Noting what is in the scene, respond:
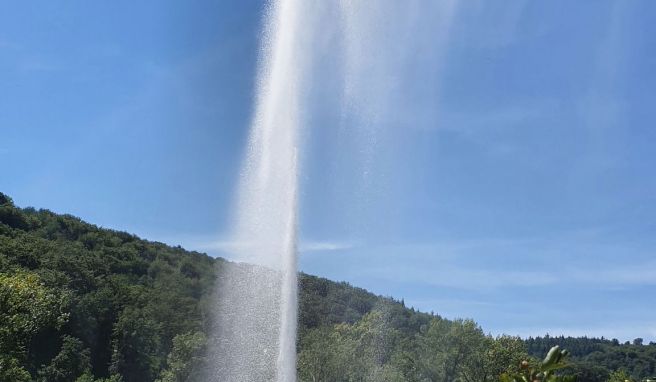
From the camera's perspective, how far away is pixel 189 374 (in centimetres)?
6412

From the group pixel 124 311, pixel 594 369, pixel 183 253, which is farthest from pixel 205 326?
pixel 594 369

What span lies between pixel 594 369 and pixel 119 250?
375ft

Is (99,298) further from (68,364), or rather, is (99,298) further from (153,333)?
(68,364)

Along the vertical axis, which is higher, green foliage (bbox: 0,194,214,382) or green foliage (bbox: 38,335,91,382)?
green foliage (bbox: 0,194,214,382)

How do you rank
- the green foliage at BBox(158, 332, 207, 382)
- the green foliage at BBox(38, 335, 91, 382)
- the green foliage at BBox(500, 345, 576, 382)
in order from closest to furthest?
the green foliage at BBox(500, 345, 576, 382) < the green foliage at BBox(158, 332, 207, 382) < the green foliage at BBox(38, 335, 91, 382)

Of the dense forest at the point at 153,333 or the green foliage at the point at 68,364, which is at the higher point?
the dense forest at the point at 153,333

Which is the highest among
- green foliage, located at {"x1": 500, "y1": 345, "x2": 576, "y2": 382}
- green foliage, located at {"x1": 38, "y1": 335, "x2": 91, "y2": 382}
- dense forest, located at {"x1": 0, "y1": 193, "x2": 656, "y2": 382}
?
dense forest, located at {"x1": 0, "y1": 193, "x2": 656, "y2": 382}

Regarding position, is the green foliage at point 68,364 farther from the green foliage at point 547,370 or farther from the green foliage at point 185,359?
the green foliage at point 547,370

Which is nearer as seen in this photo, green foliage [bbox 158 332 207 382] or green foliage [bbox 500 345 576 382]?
green foliage [bbox 500 345 576 382]

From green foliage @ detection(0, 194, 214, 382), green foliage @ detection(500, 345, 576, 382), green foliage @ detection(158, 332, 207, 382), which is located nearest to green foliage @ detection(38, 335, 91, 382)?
green foliage @ detection(0, 194, 214, 382)

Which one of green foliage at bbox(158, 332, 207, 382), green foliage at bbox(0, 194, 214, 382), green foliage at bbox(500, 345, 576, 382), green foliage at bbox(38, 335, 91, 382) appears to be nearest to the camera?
green foliage at bbox(500, 345, 576, 382)

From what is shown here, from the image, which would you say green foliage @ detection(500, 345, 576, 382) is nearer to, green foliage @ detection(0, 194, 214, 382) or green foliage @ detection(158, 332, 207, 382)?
green foliage @ detection(0, 194, 214, 382)

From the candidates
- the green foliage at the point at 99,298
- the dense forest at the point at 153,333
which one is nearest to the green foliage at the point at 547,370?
the dense forest at the point at 153,333

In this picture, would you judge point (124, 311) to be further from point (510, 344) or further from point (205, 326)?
point (510, 344)
